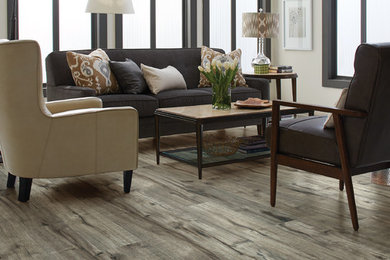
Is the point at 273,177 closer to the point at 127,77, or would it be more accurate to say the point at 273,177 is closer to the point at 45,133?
the point at 45,133

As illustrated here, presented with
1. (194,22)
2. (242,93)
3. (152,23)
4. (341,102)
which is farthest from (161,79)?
(341,102)

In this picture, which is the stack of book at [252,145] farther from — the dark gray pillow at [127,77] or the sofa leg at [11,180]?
the sofa leg at [11,180]

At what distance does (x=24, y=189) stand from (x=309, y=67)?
5.10 metres

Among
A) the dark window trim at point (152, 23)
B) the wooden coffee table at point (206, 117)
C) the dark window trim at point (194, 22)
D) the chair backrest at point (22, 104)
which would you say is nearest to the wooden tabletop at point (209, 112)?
the wooden coffee table at point (206, 117)

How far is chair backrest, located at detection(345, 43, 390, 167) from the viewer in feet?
9.11

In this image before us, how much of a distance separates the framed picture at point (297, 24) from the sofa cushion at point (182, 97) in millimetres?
2702

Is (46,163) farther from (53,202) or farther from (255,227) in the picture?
(255,227)

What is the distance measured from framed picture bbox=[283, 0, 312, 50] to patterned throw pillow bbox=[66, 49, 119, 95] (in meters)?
3.40

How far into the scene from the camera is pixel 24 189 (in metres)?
3.47

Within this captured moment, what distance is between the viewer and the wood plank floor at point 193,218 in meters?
2.64

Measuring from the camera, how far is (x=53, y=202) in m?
3.48

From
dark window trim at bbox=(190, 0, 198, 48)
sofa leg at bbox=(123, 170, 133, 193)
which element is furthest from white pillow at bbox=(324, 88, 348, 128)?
dark window trim at bbox=(190, 0, 198, 48)

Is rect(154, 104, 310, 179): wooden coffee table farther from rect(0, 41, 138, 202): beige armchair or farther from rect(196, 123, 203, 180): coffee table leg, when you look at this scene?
rect(0, 41, 138, 202): beige armchair

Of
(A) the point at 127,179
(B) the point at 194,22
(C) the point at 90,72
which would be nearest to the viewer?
(A) the point at 127,179
